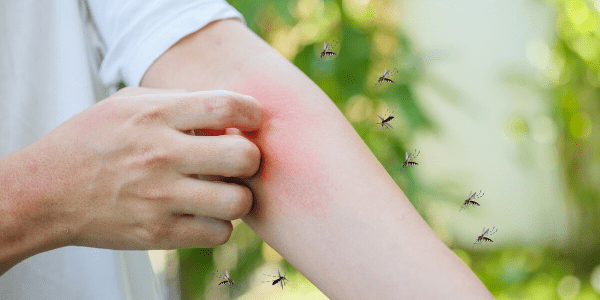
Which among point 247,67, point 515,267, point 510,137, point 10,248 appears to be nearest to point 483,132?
point 510,137

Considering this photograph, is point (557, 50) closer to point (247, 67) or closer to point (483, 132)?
point (483, 132)

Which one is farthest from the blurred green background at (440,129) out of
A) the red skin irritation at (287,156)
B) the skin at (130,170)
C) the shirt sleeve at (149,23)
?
the skin at (130,170)

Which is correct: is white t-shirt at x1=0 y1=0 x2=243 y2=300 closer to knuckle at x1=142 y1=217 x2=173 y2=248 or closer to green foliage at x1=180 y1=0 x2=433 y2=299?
knuckle at x1=142 y1=217 x2=173 y2=248

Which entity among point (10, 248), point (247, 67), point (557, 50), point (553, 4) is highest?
point (553, 4)

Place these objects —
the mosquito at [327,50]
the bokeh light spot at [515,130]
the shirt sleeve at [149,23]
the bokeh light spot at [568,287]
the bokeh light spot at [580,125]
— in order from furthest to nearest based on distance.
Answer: the bokeh light spot at [515,130], the bokeh light spot at [580,125], the bokeh light spot at [568,287], the mosquito at [327,50], the shirt sleeve at [149,23]

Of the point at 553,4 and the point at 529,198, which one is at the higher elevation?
the point at 553,4

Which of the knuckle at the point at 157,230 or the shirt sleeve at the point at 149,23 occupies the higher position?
the shirt sleeve at the point at 149,23

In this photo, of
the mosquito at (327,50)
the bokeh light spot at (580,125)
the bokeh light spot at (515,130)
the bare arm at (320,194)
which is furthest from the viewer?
the bokeh light spot at (515,130)

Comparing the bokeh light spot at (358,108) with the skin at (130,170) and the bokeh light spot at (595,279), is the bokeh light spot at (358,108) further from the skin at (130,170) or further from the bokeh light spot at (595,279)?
the bokeh light spot at (595,279)

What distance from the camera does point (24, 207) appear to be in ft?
1.89

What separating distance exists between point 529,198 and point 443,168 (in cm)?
79

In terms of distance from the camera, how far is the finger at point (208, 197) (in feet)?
1.88

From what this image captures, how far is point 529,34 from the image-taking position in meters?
2.01

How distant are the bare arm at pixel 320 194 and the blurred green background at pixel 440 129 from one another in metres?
0.43
